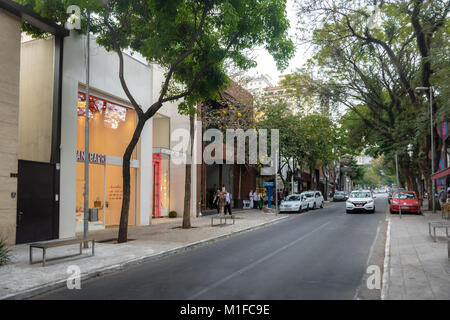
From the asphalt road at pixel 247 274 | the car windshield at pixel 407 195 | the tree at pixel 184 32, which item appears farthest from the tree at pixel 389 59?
the asphalt road at pixel 247 274

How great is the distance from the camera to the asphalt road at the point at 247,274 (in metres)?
6.31

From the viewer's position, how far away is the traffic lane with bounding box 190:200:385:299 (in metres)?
6.19

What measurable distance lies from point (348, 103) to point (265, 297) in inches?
957

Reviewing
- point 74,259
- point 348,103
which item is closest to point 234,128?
point 348,103

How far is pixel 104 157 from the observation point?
16.5m

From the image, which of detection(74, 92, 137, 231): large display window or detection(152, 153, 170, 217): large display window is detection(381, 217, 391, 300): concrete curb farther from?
detection(152, 153, 170, 217): large display window

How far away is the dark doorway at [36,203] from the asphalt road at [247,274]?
526cm

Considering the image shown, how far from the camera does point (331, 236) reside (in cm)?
1364

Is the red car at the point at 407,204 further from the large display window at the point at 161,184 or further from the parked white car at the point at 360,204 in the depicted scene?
the large display window at the point at 161,184

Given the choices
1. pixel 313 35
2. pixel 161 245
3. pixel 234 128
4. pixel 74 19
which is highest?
pixel 313 35

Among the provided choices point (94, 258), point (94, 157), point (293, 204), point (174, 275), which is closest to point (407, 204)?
point (293, 204)

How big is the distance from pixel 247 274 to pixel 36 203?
8331 millimetres

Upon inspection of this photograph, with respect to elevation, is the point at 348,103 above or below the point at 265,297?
above
